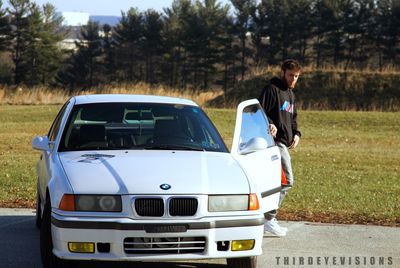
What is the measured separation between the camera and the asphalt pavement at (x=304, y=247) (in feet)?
22.9

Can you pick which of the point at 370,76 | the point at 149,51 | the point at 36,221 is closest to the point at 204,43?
the point at 149,51

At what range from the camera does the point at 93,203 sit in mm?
5934

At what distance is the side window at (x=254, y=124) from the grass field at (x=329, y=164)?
208 centimetres

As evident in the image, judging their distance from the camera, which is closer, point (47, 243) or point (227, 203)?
point (227, 203)

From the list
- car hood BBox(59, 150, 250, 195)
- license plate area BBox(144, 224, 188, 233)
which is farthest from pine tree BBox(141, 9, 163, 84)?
license plate area BBox(144, 224, 188, 233)

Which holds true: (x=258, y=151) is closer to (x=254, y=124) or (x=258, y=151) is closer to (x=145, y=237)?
(x=254, y=124)

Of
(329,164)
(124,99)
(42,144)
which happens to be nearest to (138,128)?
(124,99)

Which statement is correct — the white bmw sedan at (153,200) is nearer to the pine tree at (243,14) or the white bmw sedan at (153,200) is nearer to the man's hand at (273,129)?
the man's hand at (273,129)

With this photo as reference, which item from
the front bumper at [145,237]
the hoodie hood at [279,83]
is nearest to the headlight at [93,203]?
the front bumper at [145,237]

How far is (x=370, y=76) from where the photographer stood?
44125mm

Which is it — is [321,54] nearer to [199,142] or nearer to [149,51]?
[149,51]

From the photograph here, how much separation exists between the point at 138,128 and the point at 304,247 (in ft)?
6.51

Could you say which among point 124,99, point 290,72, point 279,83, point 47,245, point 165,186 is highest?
point 290,72

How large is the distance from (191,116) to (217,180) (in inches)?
65.7
